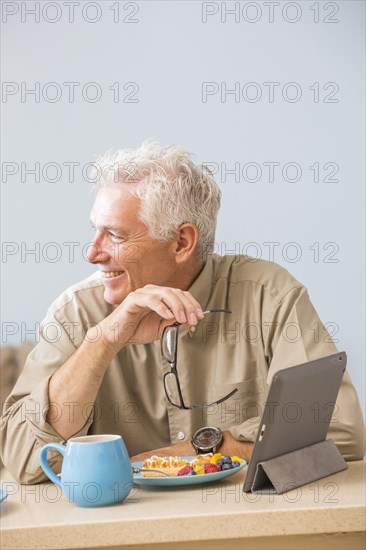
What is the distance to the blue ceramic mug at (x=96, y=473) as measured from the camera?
3.57 ft

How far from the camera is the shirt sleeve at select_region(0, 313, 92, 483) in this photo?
1.38 metres

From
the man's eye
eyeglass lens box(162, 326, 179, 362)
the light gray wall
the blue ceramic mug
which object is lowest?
the blue ceramic mug

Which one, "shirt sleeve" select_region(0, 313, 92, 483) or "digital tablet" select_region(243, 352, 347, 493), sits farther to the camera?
"shirt sleeve" select_region(0, 313, 92, 483)

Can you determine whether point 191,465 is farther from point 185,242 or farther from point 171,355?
point 185,242

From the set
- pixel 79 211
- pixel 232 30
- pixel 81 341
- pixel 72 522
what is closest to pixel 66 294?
pixel 81 341

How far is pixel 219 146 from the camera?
2.95m

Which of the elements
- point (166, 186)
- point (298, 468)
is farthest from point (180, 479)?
point (166, 186)

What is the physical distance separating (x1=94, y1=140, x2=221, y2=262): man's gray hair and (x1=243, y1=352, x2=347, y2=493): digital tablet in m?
0.62

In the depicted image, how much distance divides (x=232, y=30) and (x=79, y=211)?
2.94 feet

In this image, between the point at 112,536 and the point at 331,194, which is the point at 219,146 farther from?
the point at 112,536

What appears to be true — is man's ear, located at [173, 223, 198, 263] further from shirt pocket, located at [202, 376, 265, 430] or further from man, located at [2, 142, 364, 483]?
shirt pocket, located at [202, 376, 265, 430]

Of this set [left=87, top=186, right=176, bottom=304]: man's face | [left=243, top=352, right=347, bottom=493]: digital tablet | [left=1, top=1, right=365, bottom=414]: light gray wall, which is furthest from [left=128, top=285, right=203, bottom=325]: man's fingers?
[left=1, top=1, right=365, bottom=414]: light gray wall

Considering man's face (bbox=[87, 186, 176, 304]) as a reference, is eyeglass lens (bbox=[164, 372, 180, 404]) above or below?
below

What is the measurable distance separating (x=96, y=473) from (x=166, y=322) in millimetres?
568
